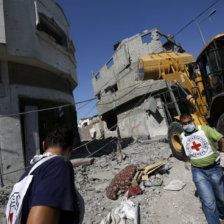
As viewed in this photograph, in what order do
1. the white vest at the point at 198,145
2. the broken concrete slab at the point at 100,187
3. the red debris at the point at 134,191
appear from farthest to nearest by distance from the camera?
the broken concrete slab at the point at 100,187 → the red debris at the point at 134,191 → the white vest at the point at 198,145

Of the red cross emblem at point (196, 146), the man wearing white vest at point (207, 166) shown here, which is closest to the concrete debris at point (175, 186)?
the man wearing white vest at point (207, 166)

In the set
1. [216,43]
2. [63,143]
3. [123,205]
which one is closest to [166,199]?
[123,205]

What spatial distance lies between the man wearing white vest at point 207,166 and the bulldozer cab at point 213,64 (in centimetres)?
206

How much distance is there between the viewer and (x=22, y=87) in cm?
609

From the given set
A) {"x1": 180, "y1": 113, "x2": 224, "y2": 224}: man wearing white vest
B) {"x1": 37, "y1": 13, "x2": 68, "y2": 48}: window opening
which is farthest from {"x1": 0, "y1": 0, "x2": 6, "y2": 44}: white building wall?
{"x1": 180, "y1": 113, "x2": 224, "y2": 224}: man wearing white vest

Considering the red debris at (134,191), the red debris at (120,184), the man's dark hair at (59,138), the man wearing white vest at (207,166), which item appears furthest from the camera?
the red debris at (120,184)

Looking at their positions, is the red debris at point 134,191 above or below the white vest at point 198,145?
below

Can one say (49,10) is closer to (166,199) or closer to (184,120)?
(184,120)

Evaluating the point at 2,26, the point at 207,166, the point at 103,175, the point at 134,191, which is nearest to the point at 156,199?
the point at 134,191

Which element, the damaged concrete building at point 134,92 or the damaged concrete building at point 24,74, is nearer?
the damaged concrete building at point 24,74

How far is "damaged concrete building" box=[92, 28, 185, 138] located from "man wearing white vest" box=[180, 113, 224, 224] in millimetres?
5722

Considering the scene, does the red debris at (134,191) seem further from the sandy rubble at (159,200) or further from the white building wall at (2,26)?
the white building wall at (2,26)

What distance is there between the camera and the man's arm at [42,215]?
0.78 meters

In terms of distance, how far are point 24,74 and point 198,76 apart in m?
6.64
